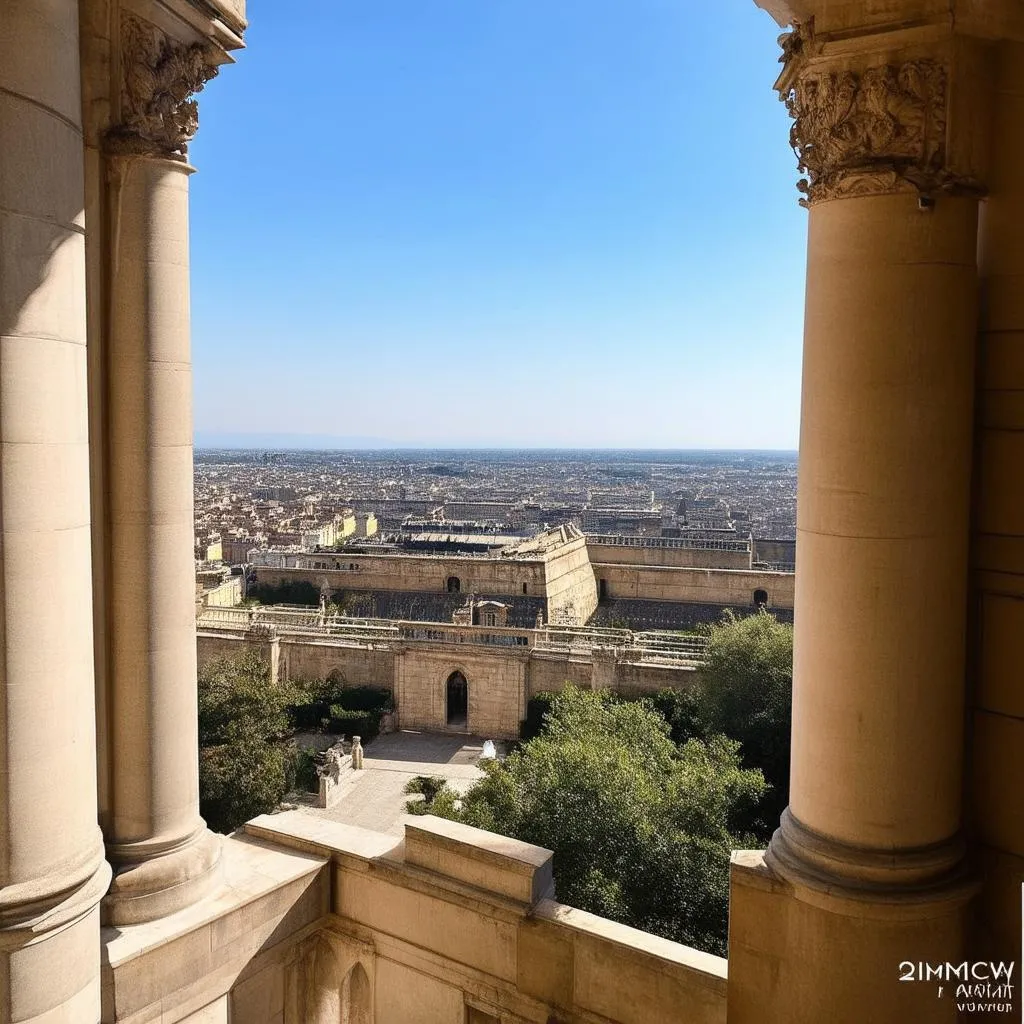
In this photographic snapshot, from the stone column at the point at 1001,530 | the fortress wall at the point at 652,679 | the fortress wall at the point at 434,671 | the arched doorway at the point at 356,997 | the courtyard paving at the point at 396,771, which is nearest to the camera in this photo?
the stone column at the point at 1001,530

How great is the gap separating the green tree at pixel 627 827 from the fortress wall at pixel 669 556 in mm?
40291

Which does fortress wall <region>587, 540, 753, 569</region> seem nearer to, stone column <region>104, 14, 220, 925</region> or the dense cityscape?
the dense cityscape

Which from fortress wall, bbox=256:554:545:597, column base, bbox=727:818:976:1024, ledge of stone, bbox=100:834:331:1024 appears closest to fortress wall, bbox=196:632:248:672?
fortress wall, bbox=256:554:545:597

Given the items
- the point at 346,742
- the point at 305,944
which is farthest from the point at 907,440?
the point at 346,742

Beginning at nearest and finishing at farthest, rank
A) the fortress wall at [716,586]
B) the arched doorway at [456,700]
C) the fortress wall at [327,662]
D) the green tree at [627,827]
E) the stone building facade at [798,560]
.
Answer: the stone building facade at [798,560] < the green tree at [627,827] < the arched doorway at [456,700] < the fortress wall at [327,662] < the fortress wall at [716,586]

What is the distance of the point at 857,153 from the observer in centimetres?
409

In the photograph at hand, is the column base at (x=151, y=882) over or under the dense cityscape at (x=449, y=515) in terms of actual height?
over

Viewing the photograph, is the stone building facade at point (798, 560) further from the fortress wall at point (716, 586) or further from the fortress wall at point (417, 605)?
the fortress wall at point (716, 586)

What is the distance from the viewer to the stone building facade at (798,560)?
361 cm

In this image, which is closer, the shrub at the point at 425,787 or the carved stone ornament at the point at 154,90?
the carved stone ornament at the point at 154,90

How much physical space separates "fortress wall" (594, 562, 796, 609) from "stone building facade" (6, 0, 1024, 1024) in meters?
43.9

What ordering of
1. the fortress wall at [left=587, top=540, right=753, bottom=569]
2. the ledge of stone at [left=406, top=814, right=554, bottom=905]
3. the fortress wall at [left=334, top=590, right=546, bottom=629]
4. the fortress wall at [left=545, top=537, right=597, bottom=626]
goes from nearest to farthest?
the ledge of stone at [left=406, top=814, right=554, bottom=905] < the fortress wall at [left=334, top=590, right=546, bottom=629] < the fortress wall at [left=545, top=537, right=597, bottom=626] < the fortress wall at [left=587, top=540, right=753, bottom=569]

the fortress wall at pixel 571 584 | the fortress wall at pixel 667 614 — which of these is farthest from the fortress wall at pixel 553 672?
the fortress wall at pixel 667 614

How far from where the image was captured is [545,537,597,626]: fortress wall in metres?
46.8
